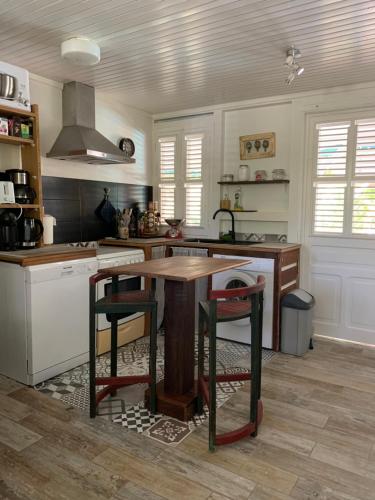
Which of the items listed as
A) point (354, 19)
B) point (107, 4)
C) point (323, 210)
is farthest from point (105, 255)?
point (354, 19)

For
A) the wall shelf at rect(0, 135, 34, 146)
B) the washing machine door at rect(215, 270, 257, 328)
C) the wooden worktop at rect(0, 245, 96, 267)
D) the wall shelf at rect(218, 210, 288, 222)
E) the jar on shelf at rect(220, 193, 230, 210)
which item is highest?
the wall shelf at rect(0, 135, 34, 146)

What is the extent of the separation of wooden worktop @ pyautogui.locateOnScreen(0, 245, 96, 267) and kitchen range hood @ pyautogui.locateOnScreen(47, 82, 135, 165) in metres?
0.86

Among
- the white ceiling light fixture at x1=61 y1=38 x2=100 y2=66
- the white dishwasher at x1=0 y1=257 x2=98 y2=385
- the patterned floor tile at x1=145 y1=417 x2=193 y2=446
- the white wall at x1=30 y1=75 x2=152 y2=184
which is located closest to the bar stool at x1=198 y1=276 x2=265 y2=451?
the patterned floor tile at x1=145 y1=417 x2=193 y2=446

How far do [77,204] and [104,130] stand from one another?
0.86 meters

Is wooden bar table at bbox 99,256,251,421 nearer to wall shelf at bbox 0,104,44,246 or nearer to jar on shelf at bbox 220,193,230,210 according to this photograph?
wall shelf at bbox 0,104,44,246

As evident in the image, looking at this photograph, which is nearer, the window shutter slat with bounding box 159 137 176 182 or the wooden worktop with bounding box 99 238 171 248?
the wooden worktop with bounding box 99 238 171 248

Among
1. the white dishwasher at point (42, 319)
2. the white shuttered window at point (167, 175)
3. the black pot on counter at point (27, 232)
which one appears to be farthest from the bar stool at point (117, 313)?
the white shuttered window at point (167, 175)

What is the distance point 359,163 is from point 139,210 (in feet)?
7.76

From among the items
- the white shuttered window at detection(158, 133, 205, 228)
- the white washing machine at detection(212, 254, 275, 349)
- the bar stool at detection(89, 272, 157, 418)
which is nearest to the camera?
the bar stool at detection(89, 272, 157, 418)

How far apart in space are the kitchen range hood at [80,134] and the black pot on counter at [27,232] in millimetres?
679

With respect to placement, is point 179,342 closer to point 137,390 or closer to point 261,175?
point 137,390

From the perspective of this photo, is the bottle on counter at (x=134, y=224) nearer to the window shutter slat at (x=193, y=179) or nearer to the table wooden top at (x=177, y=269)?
the window shutter slat at (x=193, y=179)

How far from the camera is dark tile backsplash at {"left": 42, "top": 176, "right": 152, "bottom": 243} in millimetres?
3365

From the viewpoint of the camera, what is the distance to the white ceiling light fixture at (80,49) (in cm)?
246
